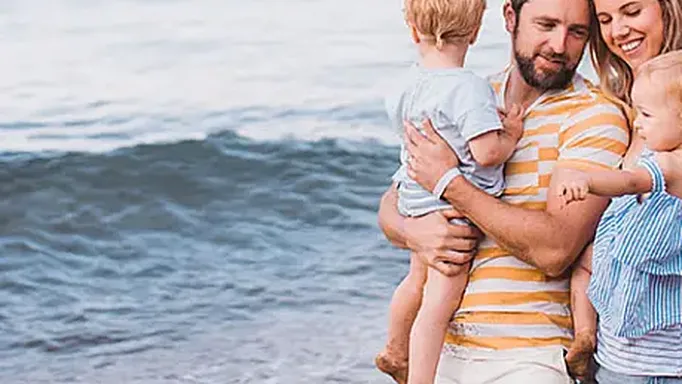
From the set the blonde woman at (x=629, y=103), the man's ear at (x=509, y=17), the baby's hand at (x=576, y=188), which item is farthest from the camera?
the man's ear at (x=509, y=17)

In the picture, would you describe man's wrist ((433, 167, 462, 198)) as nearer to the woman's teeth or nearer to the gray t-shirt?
the gray t-shirt

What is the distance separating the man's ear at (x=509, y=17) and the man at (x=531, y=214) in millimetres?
18

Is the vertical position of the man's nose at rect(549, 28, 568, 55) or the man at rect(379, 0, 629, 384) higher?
the man's nose at rect(549, 28, 568, 55)

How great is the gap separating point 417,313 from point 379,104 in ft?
19.7

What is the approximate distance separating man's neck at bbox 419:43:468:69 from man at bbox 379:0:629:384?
141 millimetres

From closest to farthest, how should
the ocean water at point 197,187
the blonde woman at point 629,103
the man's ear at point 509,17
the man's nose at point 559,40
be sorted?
the blonde woman at point 629,103 → the man's nose at point 559,40 → the man's ear at point 509,17 → the ocean water at point 197,187

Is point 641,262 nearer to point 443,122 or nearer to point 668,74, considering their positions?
point 668,74

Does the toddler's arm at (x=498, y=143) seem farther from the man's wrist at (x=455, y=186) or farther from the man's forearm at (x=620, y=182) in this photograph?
the man's forearm at (x=620, y=182)

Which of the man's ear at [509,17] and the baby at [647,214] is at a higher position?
the man's ear at [509,17]

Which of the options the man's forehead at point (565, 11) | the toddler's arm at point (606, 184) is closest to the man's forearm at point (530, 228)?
the toddler's arm at point (606, 184)

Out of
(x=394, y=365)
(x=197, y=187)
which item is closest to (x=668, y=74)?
(x=394, y=365)

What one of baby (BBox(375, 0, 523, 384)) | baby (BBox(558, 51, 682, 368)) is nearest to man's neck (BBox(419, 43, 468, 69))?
baby (BBox(375, 0, 523, 384))

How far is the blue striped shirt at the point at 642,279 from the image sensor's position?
8.77 feet

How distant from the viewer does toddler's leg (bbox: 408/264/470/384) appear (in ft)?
9.96
